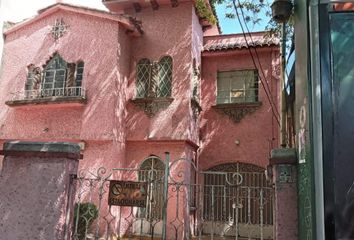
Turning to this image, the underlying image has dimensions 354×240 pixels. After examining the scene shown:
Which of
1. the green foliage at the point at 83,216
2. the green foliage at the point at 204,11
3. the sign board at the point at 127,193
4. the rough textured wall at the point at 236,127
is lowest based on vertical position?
the green foliage at the point at 83,216

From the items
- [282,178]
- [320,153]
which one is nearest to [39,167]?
[282,178]

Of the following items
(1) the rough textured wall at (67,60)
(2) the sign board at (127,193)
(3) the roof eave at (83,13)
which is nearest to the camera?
(2) the sign board at (127,193)

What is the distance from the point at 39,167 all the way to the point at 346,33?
3.95 metres

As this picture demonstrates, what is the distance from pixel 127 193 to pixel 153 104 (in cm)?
742

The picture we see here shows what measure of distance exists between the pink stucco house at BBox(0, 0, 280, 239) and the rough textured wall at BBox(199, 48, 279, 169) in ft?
0.13

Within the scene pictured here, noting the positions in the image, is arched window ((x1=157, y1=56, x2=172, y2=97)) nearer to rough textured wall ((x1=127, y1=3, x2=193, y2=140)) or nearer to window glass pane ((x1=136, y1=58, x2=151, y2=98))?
rough textured wall ((x1=127, y1=3, x2=193, y2=140))

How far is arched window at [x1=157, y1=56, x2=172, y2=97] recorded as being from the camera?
12.2 meters

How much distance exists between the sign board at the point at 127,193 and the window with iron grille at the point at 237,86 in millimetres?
9148

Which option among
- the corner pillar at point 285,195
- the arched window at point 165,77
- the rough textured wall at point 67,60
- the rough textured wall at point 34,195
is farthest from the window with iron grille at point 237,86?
the rough textured wall at point 34,195

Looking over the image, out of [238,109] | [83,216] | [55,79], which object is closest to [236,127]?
[238,109]

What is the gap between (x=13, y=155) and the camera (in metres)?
4.61

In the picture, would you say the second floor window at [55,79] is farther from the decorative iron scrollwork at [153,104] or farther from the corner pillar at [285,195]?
the corner pillar at [285,195]

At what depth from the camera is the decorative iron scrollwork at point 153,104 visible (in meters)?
11.9

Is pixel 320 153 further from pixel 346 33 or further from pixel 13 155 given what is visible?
pixel 13 155
